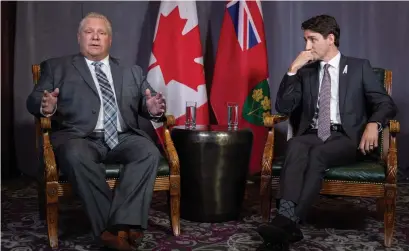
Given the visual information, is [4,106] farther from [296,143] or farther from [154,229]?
[296,143]

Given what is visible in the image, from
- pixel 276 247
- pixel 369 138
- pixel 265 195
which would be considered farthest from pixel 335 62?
pixel 276 247

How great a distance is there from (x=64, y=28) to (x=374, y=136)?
2950 millimetres

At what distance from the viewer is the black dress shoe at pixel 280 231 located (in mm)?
2500

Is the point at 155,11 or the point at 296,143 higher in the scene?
the point at 155,11

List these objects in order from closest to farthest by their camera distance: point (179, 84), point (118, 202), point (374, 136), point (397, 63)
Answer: point (118, 202)
point (374, 136)
point (179, 84)
point (397, 63)

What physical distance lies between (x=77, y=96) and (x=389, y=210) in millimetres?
1802

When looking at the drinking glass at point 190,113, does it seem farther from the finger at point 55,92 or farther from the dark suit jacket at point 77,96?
the finger at point 55,92

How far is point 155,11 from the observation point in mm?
4574

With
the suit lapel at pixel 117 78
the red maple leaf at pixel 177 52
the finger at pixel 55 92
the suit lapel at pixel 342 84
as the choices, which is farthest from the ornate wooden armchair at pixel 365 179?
the red maple leaf at pixel 177 52

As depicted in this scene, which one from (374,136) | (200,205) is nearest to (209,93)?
(200,205)

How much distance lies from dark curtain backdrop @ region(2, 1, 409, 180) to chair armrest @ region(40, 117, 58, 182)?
6.31ft

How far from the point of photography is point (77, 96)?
290 cm

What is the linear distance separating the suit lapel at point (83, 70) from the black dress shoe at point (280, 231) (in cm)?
121

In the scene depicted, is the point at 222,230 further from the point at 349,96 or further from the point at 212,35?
the point at 212,35
